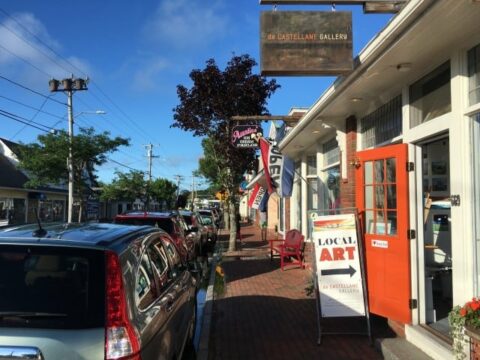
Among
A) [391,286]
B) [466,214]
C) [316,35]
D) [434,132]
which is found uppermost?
[316,35]

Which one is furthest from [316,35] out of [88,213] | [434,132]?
[88,213]

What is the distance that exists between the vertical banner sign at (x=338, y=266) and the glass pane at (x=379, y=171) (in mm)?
605

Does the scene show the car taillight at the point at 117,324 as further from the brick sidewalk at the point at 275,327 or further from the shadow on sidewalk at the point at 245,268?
the shadow on sidewalk at the point at 245,268

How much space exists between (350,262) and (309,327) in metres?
1.30

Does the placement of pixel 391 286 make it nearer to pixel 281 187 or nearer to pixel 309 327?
pixel 309 327

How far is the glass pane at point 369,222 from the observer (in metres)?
7.13

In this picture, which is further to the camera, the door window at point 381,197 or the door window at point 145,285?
the door window at point 381,197

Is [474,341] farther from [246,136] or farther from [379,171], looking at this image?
[246,136]

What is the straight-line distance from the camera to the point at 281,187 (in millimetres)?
14500

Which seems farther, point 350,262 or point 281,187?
point 281,187

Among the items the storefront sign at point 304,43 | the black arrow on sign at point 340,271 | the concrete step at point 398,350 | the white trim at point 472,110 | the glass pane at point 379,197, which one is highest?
the storefront sign at point 304,43

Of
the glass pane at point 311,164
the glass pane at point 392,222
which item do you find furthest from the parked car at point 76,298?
the glass pane at point 311,164

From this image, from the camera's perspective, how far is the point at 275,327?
7.47 meters

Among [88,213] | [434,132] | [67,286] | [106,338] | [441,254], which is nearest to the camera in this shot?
[106,338]
